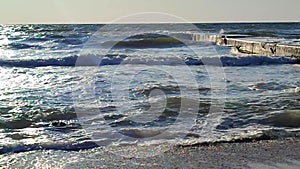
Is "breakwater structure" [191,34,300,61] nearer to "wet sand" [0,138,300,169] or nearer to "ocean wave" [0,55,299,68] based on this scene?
"ocean wave" [0,55,299,68]

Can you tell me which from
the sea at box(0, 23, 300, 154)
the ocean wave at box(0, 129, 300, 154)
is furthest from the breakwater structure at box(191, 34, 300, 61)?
the ocean wave at box(0, 129, 300, 154)

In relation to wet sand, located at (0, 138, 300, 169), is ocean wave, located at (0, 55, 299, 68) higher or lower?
lower

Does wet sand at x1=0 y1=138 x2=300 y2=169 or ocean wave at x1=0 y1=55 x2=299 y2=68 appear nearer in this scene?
wet sand at x1=0 y1=138 x2=300 y2=169

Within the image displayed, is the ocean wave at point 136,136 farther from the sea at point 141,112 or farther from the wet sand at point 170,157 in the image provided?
the wet sand at point 170,157

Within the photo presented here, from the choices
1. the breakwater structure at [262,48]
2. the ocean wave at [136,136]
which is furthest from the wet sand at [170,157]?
the breakwater structure at [262,48]

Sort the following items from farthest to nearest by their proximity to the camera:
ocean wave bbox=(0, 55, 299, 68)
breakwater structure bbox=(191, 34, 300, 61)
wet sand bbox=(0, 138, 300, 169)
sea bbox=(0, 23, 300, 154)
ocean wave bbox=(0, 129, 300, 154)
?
breakwater structure bbox=(191, 34, 300, 61)
ocean wave bbox=(0, 55, 299, 68)
sea bbox=(0, 23, 300, 154)
ocean wave bbox=(0, 129, 300, 154)
wet sand bbox=(0, 138, 300, 169)

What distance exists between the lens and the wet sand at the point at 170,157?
484 centimetres

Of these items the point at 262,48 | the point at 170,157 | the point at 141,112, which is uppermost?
the point at 170,157

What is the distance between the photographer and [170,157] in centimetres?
509

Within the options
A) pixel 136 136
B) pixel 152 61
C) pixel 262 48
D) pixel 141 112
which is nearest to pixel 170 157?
pixel 136 136

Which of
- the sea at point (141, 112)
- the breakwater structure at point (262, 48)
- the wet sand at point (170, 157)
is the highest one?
the wet sand at point (170, 157)

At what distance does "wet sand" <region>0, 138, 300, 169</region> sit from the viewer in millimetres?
4840

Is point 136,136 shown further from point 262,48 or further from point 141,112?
point 262,48

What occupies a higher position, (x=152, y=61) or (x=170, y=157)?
(x=170, y=157)
